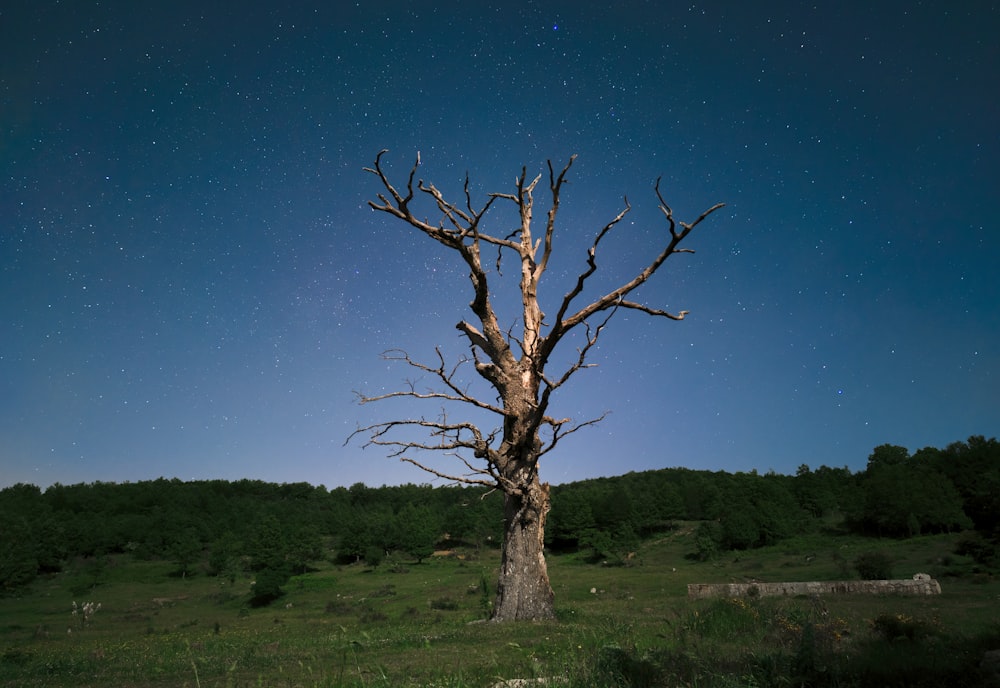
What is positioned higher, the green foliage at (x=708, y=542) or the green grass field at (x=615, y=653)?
the green grass field at (x=615, y=653)

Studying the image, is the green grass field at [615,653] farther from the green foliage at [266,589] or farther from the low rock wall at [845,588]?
the green foliage at [266,589]

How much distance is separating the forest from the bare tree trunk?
138ft

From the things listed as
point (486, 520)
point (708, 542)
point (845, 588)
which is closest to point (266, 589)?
point (845, 588)

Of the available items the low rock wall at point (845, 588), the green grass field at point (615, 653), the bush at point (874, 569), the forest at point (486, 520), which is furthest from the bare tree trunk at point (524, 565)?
the forest at point (486, 520)

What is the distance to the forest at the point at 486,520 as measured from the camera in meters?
72.6

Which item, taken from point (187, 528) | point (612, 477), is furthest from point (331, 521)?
point (612, 477)

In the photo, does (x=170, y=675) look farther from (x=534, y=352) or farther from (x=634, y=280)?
(x=634, y=280)

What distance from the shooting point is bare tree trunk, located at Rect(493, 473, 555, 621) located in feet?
50.3

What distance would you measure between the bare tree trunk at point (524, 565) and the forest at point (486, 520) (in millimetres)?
42122

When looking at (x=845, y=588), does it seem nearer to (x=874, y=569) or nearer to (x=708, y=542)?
(x=874, y=569)

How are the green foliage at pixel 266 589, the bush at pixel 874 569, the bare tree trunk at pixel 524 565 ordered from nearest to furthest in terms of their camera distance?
the bare tree trunk at pixel 524 565 < the bush at pixel 874 569 < the green foliage at pixel 266 589

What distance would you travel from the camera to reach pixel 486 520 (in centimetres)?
10606

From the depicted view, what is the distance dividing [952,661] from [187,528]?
12001 cm

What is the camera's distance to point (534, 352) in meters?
17.7
